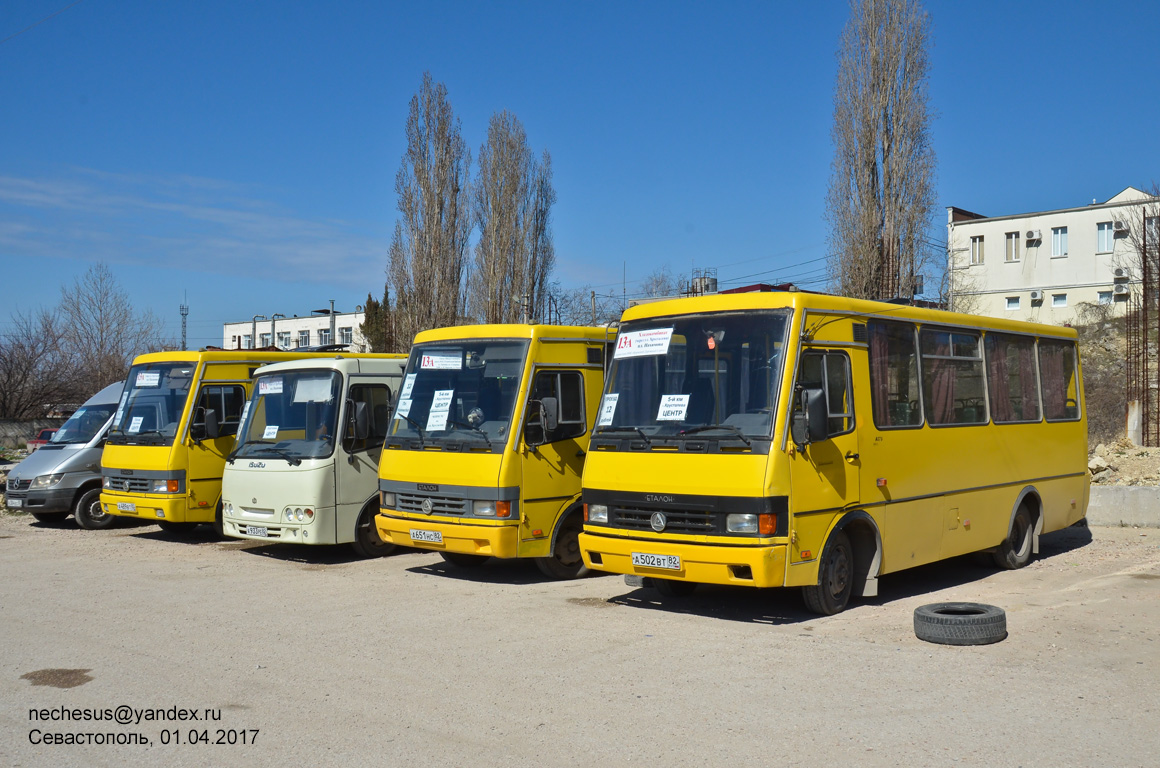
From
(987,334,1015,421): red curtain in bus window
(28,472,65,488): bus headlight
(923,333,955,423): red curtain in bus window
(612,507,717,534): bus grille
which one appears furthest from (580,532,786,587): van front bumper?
(28,472,65,488): bus headlight

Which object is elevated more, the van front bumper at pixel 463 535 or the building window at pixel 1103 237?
the building window at pixel 1103 237

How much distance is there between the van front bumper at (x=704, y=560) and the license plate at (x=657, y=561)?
0.02 m

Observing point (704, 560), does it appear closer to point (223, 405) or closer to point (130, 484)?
point (223, 405)

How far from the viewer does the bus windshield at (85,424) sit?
18312 millimetres

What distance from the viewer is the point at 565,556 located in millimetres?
11938

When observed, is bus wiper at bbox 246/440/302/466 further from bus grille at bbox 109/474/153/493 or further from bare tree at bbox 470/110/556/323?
bare tree at bbox 470/110/556/323

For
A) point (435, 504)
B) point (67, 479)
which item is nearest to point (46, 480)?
point (67, 479)

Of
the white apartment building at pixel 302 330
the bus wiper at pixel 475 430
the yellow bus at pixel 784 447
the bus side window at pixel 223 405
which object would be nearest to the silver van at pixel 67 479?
the bus side window at pixel 223 405

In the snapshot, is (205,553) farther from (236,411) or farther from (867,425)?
(867,425)

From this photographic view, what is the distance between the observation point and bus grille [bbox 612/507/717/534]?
884cm

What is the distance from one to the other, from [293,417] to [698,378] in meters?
6.52

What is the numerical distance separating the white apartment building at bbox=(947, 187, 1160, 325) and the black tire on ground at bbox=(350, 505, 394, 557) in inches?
1550

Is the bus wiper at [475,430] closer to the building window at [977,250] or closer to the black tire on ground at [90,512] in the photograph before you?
the black tire on ground at [90,512]

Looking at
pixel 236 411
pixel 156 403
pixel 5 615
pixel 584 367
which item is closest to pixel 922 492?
pixel 584 367
